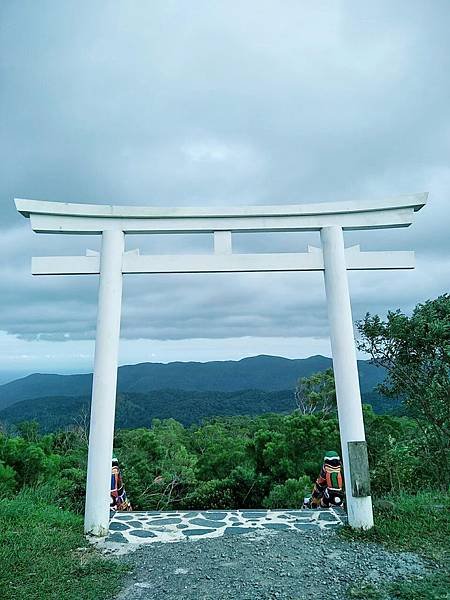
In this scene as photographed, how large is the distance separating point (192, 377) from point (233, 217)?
255ft

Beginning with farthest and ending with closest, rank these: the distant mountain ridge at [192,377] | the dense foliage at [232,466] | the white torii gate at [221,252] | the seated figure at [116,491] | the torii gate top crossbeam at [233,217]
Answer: the distant mountain ridge at [192,377] < the dense foliage at [232,466] < the seated figure at [116,491] < the torii gate top crossbeam at [233,217] < the white torii gate at [221,252]

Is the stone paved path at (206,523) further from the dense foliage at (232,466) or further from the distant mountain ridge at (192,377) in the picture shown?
the distant mountain ridge at (192,377)

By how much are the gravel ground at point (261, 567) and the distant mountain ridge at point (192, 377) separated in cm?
6793

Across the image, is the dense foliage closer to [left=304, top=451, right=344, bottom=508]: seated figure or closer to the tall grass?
[left=304, top=451, right=344, bottom=508]: seated figure

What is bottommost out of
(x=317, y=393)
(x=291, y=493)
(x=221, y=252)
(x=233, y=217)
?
(x=291, y=493)

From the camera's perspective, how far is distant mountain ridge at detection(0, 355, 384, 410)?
74.9 m

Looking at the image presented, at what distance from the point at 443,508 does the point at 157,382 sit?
7474 centimetres

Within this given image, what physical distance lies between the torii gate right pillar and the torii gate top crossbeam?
0.24 metres

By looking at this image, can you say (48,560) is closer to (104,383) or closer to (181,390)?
(104,383)

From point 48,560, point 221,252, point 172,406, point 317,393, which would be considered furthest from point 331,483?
point 172,406

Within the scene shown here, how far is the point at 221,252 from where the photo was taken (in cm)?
526

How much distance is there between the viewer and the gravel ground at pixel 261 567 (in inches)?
131

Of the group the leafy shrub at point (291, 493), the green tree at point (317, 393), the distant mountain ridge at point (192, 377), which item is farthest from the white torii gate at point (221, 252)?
the distant mountain ridge at point (192, 377)

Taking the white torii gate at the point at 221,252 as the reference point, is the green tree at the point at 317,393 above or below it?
below
